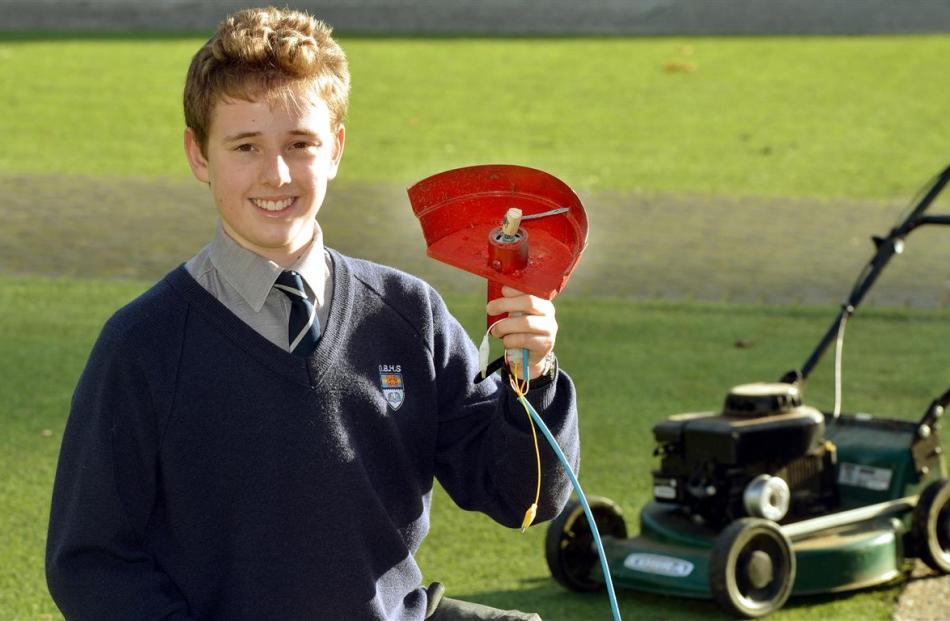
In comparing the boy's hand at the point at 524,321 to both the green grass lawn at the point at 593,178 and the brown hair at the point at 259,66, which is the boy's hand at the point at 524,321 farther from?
the green grass lawn at the point at 593,178

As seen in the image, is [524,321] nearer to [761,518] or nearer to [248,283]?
[248,283]

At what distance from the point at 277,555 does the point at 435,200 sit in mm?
645

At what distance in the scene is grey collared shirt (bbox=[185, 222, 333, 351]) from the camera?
2.71 meters

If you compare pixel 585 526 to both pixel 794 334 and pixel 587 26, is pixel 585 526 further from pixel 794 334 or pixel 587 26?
pixel 587 26

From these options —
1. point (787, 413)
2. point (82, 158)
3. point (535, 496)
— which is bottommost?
point (82, 158)

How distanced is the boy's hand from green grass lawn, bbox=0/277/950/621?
2238 mm

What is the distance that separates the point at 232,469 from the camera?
8.65 ft

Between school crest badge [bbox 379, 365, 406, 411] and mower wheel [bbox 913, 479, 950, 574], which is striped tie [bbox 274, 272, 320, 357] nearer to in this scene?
school crest badge [bbox 379, 365, 406, 411]

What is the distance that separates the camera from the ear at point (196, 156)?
279 centimetres

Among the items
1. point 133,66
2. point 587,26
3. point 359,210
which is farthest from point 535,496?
point 587,26

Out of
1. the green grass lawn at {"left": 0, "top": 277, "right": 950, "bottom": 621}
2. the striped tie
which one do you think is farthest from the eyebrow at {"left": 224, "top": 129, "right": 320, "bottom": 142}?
the green grass lawn at {"left": 0, "top": 277, "right": 950, "bottom": 621}

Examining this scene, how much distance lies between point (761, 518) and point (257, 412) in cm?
239

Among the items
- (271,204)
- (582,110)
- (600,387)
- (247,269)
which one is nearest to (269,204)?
(271,204)

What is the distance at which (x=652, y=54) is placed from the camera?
17.6 m
